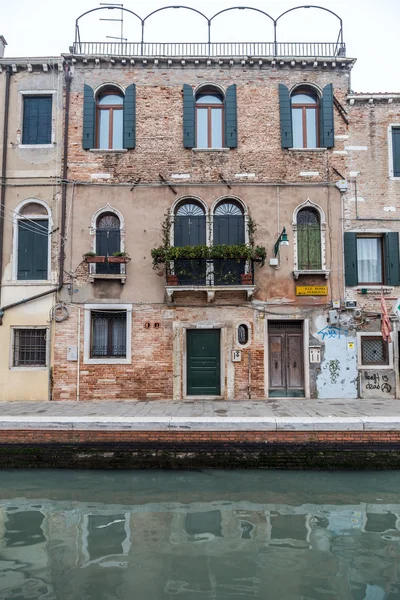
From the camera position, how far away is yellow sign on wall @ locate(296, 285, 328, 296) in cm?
1088

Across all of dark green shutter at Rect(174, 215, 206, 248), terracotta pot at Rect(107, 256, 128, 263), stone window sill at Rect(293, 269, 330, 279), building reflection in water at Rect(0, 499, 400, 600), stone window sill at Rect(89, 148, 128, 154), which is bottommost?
building reflection in water at Rect(0, 499, 400, 600)

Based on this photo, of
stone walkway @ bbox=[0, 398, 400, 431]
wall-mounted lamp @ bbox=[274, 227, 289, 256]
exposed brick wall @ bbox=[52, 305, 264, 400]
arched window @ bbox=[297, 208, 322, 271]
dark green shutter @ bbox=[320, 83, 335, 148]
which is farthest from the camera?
dark green shutter @ bbox=[320, 83, 335, 148]

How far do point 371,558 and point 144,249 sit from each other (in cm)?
827

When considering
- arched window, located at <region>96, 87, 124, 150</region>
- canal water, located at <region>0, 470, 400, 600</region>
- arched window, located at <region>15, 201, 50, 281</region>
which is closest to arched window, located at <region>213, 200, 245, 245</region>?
arched window, located at <region>96, 87, 124, 150</region>

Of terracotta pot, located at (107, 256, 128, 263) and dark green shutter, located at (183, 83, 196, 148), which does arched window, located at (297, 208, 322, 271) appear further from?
terracotta pot, located at (107, 256, 128, 263)

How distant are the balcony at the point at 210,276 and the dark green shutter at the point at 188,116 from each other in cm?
331

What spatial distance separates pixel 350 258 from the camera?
10977 millimetres

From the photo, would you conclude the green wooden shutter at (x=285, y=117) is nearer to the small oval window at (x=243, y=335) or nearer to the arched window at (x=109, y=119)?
the arched window at (x=109, y=119)

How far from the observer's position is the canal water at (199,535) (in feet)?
13.8

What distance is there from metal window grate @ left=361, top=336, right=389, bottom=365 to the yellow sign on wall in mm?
1604

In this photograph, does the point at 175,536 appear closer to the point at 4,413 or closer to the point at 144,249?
the point at 4,413

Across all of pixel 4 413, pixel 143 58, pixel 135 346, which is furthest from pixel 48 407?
pixel 143 58

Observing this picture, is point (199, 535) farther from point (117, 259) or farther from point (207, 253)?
point (117, 259)

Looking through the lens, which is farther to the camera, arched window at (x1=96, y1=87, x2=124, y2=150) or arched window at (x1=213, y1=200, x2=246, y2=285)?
arched window at (x1=96, y1=87, x2=124, y2=150)
